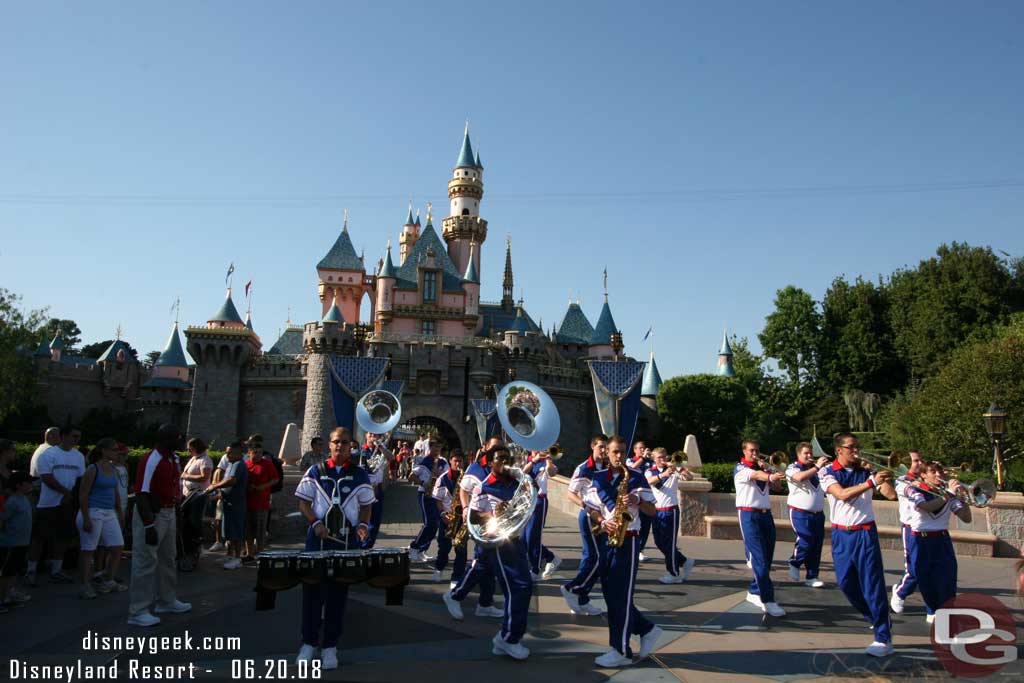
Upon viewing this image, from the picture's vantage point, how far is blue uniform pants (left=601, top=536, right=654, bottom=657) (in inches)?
225

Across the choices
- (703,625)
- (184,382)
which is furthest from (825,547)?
(184,382)

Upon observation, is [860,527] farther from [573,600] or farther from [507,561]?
[507,561]

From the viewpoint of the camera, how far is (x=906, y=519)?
726 centimetres

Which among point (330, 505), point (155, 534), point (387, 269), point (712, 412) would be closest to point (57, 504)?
point (155, 534)

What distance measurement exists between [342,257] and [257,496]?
45529mm

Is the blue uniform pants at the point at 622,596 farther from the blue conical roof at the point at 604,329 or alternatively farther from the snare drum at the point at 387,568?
the blue conical roof at the point at 604,329

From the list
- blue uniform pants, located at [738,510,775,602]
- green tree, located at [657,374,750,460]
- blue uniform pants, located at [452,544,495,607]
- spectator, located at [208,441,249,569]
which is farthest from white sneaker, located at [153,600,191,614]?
green tree, located at [657,374,750,460]

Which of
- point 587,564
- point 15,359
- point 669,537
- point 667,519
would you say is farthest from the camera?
point 15,359

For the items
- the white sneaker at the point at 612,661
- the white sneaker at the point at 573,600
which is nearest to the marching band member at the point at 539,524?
the white sneaker at the point at 573,600

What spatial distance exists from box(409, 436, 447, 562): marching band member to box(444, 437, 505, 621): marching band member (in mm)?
2685

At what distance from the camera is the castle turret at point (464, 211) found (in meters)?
56.5

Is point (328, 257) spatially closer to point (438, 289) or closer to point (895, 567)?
point (438, 289)

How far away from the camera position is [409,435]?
4553cm

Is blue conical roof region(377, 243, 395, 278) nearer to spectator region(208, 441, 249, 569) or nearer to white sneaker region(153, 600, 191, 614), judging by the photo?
spectator region(208, 441, 249, 569)
